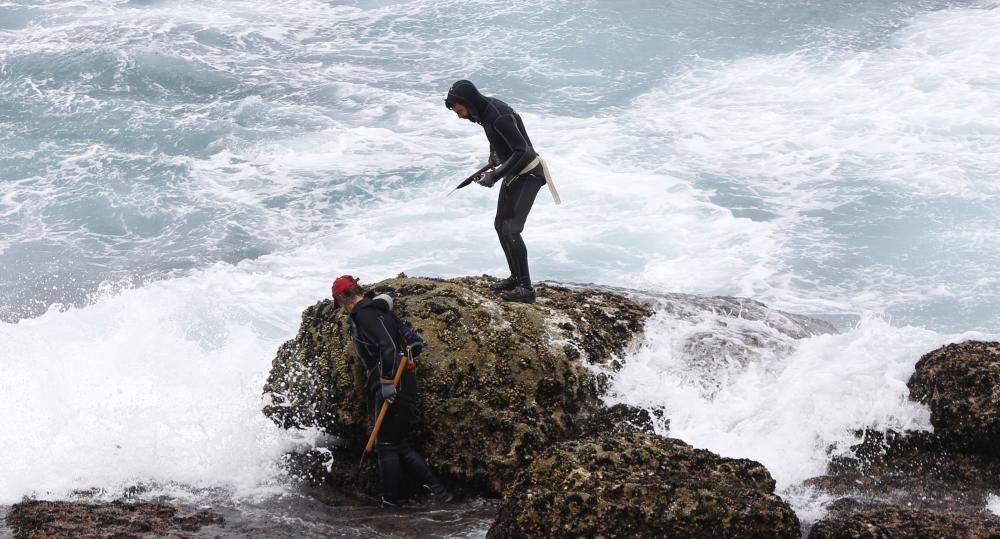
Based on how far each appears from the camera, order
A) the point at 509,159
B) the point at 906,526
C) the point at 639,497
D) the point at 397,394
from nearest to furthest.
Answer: the point at 906,526
the point at 639,497
the point at 397,394
the point at 509,159

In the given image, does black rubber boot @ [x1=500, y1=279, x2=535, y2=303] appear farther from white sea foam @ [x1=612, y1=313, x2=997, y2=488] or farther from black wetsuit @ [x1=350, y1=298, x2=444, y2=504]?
black wetsuit @ [x1=350, y1=298, x2=444, y2=504]

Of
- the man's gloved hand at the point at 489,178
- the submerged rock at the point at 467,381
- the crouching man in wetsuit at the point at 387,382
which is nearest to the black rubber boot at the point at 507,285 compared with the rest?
the submerged rock at the point at 467,381

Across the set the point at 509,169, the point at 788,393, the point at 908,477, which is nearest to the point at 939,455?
the point at 908,477

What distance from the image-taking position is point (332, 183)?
1966 centimetres

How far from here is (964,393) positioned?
8.30 m

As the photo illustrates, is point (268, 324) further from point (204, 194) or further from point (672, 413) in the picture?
point (672, 413)

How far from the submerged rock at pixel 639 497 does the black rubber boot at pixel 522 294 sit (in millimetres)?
2526

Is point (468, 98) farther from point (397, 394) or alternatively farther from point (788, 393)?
point (788, 393)

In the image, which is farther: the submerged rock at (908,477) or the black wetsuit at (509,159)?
the black wetsuit at (509,159)

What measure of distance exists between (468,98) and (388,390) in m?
2.56

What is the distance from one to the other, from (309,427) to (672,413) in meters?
2.98

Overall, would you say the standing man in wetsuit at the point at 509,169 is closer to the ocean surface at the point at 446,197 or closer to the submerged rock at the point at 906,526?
the ocean surface at the point at 446,197

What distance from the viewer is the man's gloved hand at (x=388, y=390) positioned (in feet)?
25.9

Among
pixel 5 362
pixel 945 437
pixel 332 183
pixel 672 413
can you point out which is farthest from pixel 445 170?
pixel 945 437
